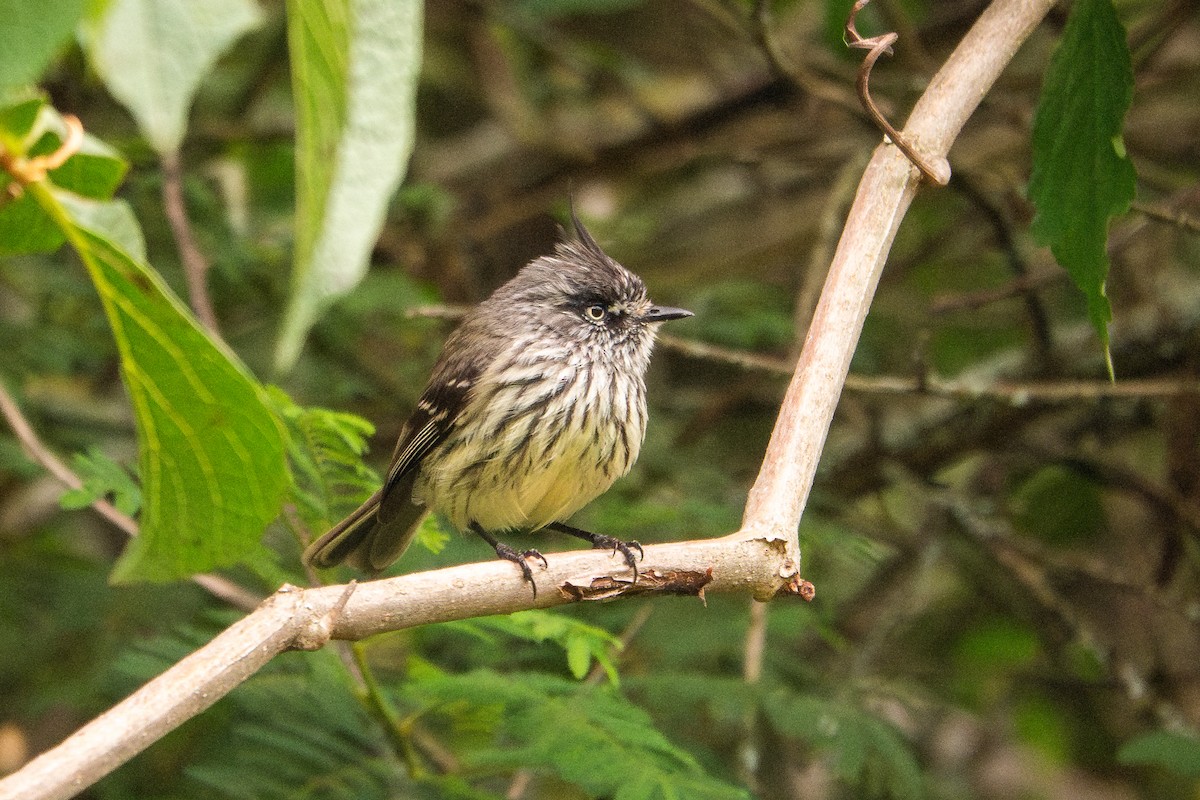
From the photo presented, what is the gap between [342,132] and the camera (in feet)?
3.49

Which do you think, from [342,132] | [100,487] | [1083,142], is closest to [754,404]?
[1083,142]

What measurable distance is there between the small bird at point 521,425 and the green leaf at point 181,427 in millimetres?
1967

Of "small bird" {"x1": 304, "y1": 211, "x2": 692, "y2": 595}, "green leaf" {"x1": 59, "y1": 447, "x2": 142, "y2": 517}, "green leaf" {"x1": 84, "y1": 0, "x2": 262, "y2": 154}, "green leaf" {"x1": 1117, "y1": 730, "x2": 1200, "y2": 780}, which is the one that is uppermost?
"green leaf" {"x1": 84, "y1": 0, "x2": 262, "y2": 154}

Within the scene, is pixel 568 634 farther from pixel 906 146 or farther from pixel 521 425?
pixel 906 146

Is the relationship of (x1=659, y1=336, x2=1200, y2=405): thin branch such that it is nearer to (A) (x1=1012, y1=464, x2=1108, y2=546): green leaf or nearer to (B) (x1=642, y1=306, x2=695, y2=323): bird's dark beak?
(B) (x1=642, y1=306, x2=695, y2=323): bird's dark beak

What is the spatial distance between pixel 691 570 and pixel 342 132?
44.0 inches

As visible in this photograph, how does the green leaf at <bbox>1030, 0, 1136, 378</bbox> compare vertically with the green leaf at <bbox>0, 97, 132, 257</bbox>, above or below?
below

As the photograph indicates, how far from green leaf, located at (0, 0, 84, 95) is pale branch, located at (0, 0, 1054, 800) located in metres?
0.76

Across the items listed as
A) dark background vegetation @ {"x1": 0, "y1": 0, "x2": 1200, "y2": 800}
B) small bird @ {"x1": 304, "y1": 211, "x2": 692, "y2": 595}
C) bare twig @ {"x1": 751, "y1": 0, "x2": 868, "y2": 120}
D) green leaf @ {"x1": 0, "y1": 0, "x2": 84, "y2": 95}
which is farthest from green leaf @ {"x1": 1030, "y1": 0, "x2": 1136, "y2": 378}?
green leaf @ {"x1": 0, "y1": 0, "x2": 84, "y2": 95}

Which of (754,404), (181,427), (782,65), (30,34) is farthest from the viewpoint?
(754,404)

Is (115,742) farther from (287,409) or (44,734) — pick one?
(44,734)

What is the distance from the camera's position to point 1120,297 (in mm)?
5383

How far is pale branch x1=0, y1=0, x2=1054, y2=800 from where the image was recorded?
1513mm

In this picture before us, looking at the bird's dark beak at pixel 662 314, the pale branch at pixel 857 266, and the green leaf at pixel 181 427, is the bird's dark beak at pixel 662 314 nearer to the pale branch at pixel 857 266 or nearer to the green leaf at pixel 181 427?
the pale branch at pixel 857 266
